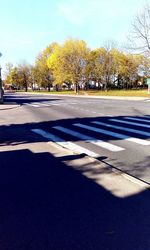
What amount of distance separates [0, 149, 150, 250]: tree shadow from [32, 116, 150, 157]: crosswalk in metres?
2.69

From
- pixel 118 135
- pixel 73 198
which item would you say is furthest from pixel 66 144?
pixel 73 198

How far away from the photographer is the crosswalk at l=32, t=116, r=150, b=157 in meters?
9.24

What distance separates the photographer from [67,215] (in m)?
4.41

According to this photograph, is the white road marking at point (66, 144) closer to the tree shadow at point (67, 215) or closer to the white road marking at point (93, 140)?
the white road marking at point (93, 140)

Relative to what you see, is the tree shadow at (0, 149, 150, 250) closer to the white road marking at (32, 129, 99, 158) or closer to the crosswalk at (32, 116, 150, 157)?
A: the white road marking at (32, 129, 99, 158)

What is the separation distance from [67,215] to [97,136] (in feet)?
22.4

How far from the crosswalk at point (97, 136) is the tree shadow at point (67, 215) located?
2.69 meters

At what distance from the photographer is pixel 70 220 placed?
4.25 m

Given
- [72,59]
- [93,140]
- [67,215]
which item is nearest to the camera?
[67,215]

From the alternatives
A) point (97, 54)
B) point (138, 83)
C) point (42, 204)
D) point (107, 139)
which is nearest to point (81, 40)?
point (97, 54)

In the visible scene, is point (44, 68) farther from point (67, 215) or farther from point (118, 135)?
point (67, 215)

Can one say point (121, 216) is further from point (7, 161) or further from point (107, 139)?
point (107, 139)

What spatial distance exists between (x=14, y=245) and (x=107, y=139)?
23.2 feet

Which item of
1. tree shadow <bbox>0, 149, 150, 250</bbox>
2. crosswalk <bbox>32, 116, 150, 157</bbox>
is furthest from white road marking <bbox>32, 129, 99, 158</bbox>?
tree shadow <bbox>0, 149, 150, 250</bbox>
